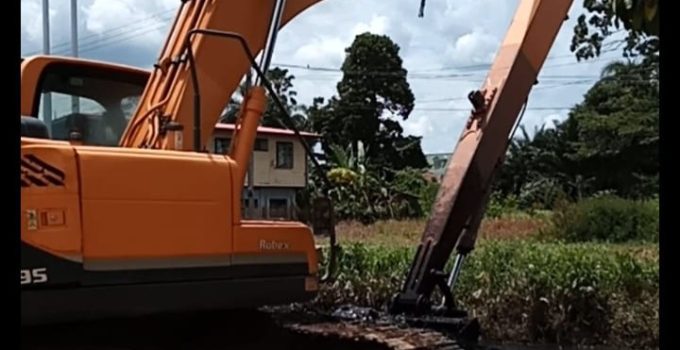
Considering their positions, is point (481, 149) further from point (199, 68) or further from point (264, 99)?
point (199, 68)

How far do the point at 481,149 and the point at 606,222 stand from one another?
15945 mm

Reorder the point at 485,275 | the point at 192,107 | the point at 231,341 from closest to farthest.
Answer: the point at 192,107 → the point at 231,341 → the point at 485,275

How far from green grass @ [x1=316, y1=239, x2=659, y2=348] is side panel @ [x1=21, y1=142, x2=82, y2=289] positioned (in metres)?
6.19

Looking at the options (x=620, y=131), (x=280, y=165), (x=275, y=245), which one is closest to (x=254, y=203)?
(x=275, y=245)

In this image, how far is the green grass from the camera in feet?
34.2

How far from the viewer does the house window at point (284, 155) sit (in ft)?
101

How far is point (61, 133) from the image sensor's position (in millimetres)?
4980

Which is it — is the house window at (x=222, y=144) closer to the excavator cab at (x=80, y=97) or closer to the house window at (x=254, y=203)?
the house window at (x=254, y=203)

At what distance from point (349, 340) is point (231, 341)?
683 mm

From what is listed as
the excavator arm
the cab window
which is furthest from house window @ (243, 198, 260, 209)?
the cab window

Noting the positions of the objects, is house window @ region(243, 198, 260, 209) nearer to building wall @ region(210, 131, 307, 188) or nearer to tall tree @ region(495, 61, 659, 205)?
building wall @ region(210, 131, 307, 188)
